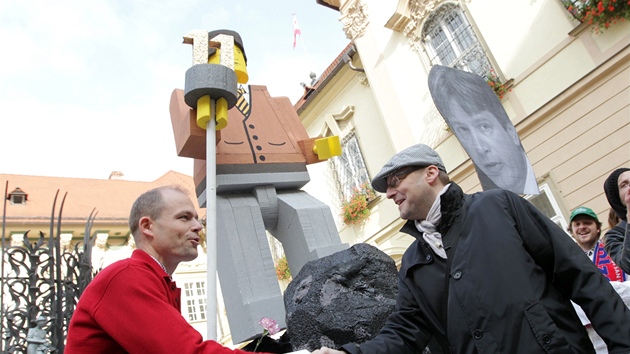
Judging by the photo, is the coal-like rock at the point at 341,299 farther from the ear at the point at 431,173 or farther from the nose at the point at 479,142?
the nose at the point at 479,142

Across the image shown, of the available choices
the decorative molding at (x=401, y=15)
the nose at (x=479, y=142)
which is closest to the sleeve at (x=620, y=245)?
the nose at (x=479, y=142)

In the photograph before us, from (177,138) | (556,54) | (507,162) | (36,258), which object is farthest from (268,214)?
(556,54)

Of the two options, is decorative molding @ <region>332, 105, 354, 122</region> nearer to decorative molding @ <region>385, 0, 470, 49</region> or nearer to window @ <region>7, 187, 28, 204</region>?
decorative molding @ <region>385, 0, 470, 49</region>

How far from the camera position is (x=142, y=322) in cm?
131

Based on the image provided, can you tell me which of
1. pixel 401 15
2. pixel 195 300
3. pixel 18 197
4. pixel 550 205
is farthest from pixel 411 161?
pixel 18 197

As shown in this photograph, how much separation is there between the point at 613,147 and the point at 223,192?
5.72 m

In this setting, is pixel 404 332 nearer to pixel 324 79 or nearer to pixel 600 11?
pixel 600 11

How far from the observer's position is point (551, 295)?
1680 mm

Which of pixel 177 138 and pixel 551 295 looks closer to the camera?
pixel 551 295

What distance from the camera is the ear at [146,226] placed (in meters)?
1.77

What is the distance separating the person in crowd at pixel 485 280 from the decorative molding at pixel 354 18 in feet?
32.9

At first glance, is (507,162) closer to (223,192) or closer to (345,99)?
(223,192)

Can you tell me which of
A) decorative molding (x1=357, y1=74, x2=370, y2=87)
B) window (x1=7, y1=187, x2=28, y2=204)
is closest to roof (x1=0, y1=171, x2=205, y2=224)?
window (x1=7, y1=187, x2=28, y2=204)

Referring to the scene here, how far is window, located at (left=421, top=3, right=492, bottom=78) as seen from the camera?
355 inches
